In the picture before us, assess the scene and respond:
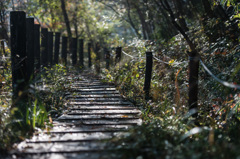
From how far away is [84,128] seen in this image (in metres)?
4.44

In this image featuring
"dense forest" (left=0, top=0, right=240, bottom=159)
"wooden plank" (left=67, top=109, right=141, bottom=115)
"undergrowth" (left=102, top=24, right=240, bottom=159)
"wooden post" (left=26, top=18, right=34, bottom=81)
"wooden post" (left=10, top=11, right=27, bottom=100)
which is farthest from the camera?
"wooden post" (left=26, top=18, right=34, bottom=81)

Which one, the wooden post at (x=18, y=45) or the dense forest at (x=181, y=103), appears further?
the wooden post at (x=18, y=45)

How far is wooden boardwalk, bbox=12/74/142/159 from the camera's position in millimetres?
3398

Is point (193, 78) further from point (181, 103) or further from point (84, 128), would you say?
point (84, 128)

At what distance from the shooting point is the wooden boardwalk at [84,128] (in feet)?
11.1

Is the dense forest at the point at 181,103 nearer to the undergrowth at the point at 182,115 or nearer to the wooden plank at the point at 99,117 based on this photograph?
the undergrowth at the point at 182,115

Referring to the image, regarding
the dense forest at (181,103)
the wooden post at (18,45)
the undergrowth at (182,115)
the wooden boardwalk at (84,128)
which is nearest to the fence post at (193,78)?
the dense forest at (181,103)

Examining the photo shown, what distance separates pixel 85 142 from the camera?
3760 millimetres

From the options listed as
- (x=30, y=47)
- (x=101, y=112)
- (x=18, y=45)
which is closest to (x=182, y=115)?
(x=101, y=112)

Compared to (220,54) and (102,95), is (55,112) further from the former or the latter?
(220,54)

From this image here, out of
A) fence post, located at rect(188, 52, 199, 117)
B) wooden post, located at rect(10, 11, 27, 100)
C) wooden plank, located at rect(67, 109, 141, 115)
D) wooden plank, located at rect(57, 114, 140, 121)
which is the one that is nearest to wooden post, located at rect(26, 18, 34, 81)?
wooden post, located at rect(10, 11, 27, 100)

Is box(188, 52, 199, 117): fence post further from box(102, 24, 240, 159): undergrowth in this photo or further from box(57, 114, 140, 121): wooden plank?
box(57, 114, 140, 121): wooden plank

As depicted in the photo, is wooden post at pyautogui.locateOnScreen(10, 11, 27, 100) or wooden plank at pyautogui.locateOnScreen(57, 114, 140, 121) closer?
wooden plank at pyautogui.locateOnScreen(57, 114, 140, 121)

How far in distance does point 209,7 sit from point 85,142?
6.74 m
